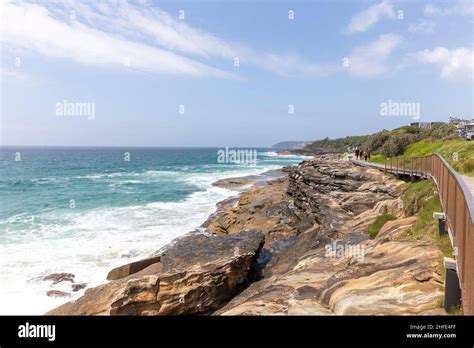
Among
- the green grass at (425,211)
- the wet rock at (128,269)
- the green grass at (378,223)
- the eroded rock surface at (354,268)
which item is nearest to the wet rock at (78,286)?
the wet rock at (128,269)

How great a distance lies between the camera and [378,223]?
17766mm

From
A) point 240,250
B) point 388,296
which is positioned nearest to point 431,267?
point 388,296

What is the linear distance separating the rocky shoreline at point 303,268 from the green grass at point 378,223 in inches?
18.0

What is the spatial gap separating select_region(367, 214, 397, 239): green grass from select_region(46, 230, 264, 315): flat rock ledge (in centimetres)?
663

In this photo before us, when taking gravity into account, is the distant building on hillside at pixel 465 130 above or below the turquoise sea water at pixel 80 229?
above

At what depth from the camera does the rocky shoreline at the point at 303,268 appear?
30.1 feet

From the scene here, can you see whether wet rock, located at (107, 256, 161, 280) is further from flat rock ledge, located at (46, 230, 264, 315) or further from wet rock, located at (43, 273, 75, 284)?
wet rock, located at (43, 273, 75, 284)

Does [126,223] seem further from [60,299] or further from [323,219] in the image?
[323,219]

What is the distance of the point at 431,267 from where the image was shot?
903 centimetres

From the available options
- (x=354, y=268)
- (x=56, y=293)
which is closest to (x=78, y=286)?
(x=56, y=293)

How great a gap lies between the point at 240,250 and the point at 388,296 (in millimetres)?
9709

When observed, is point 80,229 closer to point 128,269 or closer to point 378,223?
point 128,269

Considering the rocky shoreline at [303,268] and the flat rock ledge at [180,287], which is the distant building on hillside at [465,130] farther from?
the flat rock ledge at [180,287]

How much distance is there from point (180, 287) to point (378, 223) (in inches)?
447
